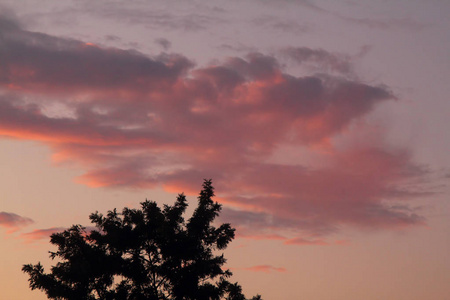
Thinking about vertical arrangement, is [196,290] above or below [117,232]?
below

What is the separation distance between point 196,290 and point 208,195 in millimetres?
8278

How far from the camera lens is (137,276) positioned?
177ft

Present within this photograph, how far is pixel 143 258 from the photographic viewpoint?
55250 mm

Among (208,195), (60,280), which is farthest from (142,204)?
(60,280)

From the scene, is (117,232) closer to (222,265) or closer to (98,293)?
(98,293)

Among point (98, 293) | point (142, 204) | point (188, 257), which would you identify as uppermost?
point (142, 204)

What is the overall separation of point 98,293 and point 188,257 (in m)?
8.45

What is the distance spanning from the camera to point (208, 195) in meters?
56.0

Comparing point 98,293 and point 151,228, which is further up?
point 151,228

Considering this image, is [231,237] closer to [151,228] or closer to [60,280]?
[151,228]

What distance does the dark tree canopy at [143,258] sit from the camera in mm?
53250

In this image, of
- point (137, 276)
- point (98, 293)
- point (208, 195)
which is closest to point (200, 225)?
point (208, 195)

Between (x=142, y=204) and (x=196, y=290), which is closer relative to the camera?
(x=196, y=290)

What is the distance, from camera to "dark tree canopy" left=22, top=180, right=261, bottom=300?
2096 inches
